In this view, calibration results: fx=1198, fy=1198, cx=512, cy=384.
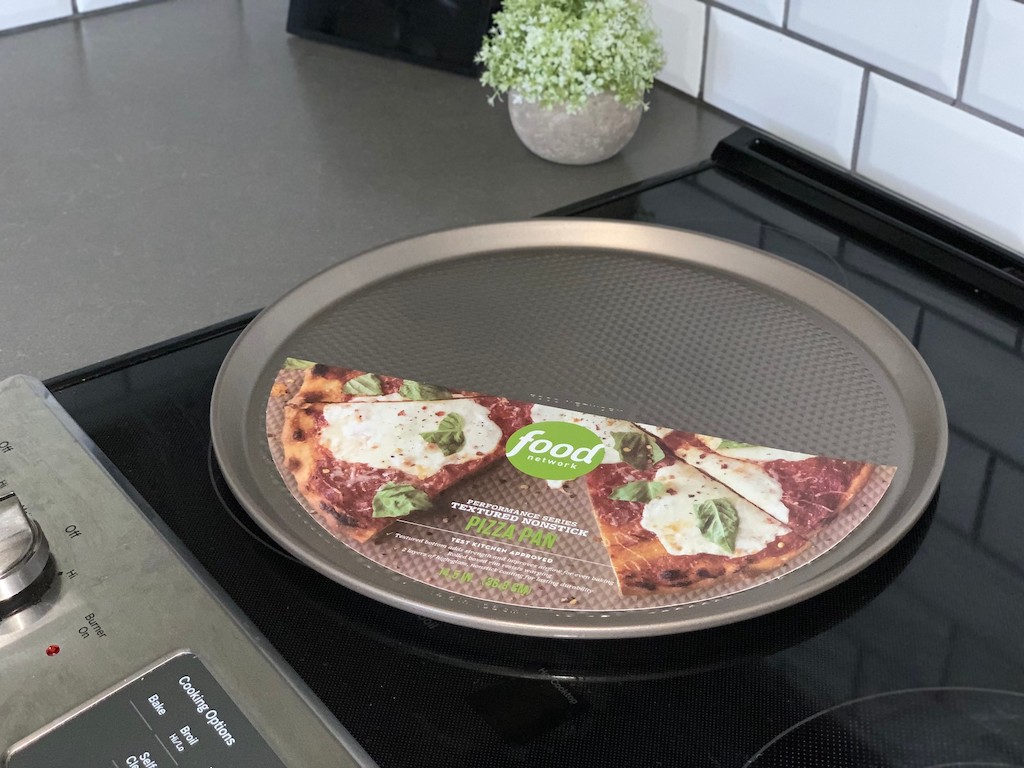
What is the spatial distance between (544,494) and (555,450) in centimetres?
4

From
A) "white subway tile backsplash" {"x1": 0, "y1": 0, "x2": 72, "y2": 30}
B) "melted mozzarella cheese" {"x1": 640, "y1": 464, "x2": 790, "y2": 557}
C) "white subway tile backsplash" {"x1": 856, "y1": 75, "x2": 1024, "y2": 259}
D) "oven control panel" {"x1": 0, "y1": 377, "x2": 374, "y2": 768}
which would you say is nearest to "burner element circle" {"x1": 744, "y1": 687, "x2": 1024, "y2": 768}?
"melted mozzarella cheese" {"x1": 640, "y1": 464, "x2": 790, "y2": 557}

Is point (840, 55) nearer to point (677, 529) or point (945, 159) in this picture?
point (945, 159)

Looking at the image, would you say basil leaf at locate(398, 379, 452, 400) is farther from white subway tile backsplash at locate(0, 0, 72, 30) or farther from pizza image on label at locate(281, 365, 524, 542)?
white subway tile backsplash at locate(0, 0, 72, 30)

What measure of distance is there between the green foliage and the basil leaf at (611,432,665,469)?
1.17ft

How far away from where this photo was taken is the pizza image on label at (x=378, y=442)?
668mm

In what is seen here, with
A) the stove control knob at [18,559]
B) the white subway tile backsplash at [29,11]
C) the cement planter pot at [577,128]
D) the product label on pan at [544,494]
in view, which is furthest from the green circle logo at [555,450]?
the white subway tile backsplash at [29,11]

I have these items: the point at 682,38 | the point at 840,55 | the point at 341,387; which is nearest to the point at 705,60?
the point at 682,38

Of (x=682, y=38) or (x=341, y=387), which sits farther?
(x=682, y=38)

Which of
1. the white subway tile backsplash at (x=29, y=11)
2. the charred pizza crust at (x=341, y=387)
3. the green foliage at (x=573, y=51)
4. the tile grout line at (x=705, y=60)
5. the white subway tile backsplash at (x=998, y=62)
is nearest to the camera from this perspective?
the charred pizza crust at (x=341, y=387)

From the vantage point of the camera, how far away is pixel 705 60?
1.13 m

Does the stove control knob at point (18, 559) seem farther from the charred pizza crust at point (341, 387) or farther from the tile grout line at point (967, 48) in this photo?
the tile grout line at point (967, 48)

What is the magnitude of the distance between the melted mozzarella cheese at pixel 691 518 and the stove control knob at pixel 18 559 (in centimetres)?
32

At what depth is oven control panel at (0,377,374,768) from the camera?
1.77 ft

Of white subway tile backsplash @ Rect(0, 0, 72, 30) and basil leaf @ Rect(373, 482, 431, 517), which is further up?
white subway tile backsplash @ Rect(0, 0, 72, 30)
